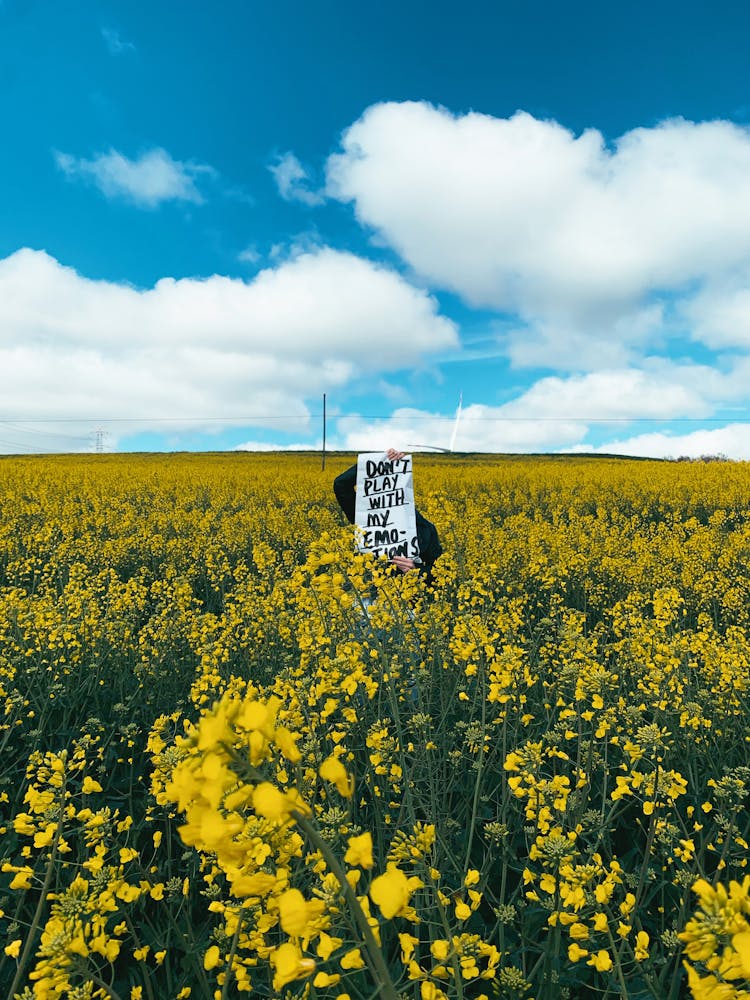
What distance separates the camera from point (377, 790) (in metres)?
2.44

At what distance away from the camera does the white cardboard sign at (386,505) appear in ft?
17.1

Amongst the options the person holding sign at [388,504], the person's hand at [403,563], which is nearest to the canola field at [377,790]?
the person's hand at [403,563]

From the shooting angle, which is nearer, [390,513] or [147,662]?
[147,662]

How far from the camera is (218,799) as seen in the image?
0.74 m

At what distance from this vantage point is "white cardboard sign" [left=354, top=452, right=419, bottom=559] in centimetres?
522

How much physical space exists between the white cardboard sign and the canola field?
424 millimetres

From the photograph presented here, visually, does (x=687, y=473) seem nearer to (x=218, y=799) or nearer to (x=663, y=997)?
(x=663, y=997)

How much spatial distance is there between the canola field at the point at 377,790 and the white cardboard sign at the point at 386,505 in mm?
424

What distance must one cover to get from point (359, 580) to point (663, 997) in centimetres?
198

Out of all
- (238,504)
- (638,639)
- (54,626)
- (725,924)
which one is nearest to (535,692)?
(638,639)

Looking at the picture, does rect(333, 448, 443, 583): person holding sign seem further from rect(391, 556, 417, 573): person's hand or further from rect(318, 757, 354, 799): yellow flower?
rect(318, 757, 354, 799): yellow flower

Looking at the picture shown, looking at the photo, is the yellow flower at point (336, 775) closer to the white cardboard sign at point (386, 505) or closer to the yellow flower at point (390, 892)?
the yellow flower at point (390, 892)

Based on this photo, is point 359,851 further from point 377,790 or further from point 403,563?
point 403,563

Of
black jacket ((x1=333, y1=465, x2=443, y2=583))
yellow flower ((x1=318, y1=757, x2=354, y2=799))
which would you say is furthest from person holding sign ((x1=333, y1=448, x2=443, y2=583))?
yellow flower ((x1=318, y1=757, x2=354, y2=799))
